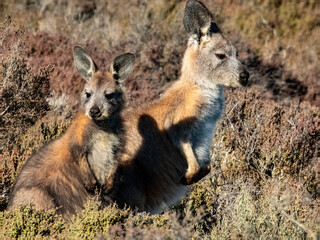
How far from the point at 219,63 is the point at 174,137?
1.05 m

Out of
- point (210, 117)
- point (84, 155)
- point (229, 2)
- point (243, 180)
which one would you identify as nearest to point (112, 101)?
point (84, 155)

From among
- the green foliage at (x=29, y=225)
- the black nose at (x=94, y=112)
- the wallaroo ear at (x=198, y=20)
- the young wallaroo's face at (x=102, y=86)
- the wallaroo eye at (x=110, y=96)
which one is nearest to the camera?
the green foliage at (x=29, y=225)

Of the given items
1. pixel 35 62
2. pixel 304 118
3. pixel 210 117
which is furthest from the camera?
pixel 35 62

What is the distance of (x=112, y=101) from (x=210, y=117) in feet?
3.55

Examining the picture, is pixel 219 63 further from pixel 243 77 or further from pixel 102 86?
pixel 102 86

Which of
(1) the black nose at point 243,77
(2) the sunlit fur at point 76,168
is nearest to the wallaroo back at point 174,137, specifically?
(1) the black nose at point 243,77

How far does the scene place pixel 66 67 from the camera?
30.1 ft

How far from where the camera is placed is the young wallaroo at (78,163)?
466 cm

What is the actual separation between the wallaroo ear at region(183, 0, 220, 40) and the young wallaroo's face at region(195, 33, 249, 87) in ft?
0.26

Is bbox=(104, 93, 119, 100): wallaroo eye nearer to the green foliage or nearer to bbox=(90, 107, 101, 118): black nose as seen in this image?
bbox=(90, 107, 101, 118): black nose

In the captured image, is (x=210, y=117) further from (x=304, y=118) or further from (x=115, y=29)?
(x=115, y=29)

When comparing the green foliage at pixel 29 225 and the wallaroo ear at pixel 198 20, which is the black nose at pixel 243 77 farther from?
the green foliage at pixel 29 225

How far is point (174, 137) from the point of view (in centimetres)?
523

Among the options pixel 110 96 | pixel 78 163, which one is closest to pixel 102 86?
pixel 110 96
